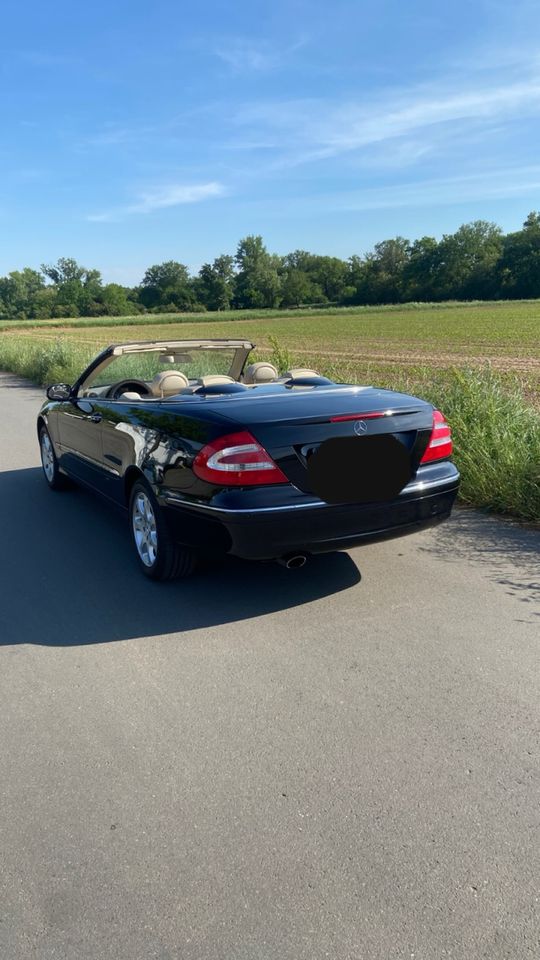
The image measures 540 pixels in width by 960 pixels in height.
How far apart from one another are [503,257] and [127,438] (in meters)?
117

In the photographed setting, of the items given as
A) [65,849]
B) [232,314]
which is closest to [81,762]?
[65,849]

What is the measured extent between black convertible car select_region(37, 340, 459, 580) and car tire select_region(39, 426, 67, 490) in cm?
214

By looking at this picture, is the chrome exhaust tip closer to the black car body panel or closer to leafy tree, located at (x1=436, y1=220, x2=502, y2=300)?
the black car body panel

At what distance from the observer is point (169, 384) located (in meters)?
4.93

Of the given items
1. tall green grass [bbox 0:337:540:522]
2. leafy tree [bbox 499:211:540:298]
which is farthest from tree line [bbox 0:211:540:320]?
tall green grass [bbox 0:337:540:522]

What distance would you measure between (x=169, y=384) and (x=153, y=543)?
1256 mm

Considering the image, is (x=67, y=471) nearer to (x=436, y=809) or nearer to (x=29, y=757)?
(x=29, y=757)

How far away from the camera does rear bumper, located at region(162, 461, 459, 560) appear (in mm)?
3502

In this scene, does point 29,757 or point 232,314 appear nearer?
point 29,757

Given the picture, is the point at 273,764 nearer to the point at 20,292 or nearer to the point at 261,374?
the point at 261,374

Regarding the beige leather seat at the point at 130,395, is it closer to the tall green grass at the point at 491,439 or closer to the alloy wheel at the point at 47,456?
the alloy wheel at the point at 47,456

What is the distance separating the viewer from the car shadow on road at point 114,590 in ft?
12.2

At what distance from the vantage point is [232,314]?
105688 millimetres

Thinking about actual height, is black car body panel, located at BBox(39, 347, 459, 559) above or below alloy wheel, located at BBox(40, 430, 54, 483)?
above
